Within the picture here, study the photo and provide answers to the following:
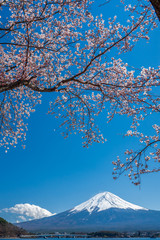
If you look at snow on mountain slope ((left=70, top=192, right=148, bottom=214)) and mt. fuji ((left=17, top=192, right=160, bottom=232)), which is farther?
snow on mountain slope ((left=70, top=192, right=148, bottom=214))

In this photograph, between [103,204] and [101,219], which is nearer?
[101,219]

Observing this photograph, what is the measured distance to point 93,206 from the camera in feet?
515

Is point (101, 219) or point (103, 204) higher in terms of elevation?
point (103, 204)

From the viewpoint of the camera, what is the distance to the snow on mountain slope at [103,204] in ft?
502

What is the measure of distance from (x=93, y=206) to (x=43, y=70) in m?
162

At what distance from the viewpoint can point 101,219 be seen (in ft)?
472

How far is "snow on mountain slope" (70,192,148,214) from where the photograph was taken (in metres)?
153

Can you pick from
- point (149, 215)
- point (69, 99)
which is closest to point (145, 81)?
point (69, 99)

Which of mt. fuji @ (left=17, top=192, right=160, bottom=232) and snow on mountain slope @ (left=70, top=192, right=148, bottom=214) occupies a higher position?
snow on mountain slope @ (left=70, top=192, right=148, bottom=214)

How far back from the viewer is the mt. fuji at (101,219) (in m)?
131

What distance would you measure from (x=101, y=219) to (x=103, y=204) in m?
14.7

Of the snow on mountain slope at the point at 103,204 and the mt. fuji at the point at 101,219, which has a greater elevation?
the snow on mountain slope at the point at 103,204

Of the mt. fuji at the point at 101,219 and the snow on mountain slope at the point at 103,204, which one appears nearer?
the mt. fuji at the point at 101,219

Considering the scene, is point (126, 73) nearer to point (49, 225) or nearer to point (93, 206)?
point (49, 225)
